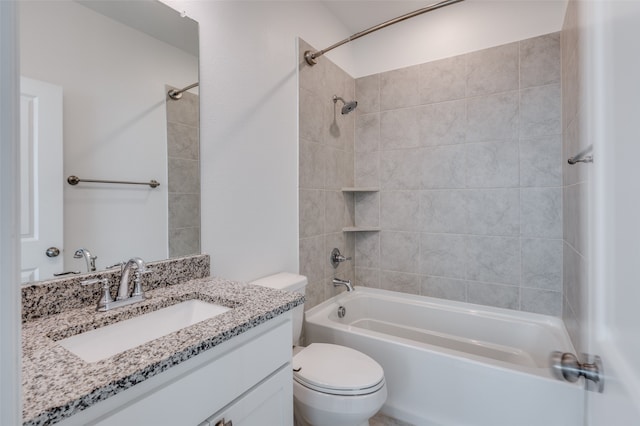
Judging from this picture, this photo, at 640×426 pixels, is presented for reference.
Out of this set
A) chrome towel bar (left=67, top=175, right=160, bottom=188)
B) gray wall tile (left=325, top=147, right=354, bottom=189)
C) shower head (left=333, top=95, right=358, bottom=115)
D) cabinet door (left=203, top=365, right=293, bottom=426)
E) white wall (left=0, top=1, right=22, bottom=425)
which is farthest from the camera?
gray wall tile (left=325, top=147, right=354, bottom=189)

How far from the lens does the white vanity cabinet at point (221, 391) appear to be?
62 cm

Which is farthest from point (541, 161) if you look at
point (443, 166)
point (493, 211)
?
point (443, 166)

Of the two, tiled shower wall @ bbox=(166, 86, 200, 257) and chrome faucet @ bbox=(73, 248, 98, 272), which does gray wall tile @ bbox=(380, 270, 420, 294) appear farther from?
chrome faucet @ bbox=(73, 248, 98, 272)

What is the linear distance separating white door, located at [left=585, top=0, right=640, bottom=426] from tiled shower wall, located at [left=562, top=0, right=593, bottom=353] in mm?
675

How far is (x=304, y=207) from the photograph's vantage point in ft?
6.61

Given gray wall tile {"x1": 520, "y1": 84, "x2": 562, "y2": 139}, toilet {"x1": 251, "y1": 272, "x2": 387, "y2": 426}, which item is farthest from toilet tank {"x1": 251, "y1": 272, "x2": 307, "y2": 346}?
gray wall tile {"x1": 520, "y1": 84, "x2": 562, "y2": 139}

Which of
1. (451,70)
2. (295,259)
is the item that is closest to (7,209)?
(295,259)

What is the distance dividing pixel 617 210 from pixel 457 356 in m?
1.28

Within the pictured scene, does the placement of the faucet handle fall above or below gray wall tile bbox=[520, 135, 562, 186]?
below

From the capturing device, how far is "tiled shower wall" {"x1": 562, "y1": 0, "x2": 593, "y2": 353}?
1323 mm

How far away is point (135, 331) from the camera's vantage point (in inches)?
38.1

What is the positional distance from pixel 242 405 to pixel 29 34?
1.25m

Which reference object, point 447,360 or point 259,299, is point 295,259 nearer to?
point 259,299

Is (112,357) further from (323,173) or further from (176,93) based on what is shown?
(323,173)
